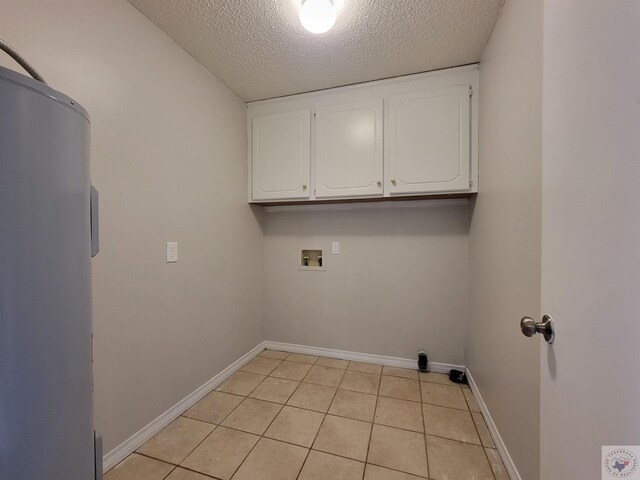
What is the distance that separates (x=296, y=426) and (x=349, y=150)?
6.42ft

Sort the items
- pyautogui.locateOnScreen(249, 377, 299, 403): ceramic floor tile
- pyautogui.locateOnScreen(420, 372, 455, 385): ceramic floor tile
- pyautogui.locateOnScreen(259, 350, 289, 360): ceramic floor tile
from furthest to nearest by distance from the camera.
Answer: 1. pyautogui.locateOnScreen(259, 350, 289, 360): ceramic floor tile
2. pyautogui.locateOnScreen(420, 372, 455, 385): ceramic floor tile
3. pyautogui.locateOnScreen(249, 377, 299, 403): ceramic floor tile

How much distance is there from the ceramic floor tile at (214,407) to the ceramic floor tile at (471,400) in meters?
1.57

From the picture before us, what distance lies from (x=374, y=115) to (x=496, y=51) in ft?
2.64

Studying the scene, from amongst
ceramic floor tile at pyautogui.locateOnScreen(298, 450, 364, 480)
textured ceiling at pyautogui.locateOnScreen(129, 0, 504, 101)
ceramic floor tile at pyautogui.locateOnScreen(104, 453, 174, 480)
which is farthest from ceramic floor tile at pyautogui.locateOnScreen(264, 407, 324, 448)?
textured ceiling at pyautogui.locateOnScreen(129, 0, 504, 101)

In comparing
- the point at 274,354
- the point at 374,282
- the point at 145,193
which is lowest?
the point at 274,354

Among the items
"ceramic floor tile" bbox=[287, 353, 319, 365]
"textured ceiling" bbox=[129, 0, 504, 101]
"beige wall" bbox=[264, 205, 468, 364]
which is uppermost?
"textured ceiling" bbox=[129, 0, 504, 101]

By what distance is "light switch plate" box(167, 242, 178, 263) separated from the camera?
5.15 feet

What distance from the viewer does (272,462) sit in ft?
4.21

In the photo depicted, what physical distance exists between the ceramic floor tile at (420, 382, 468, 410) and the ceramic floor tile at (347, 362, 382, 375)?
0.37 meters

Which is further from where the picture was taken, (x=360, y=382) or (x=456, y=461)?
(x=360, y=382)

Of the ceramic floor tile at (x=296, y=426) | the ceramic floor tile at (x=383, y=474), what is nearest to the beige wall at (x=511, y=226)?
the ceramic floor tile at (x=383, y=474)

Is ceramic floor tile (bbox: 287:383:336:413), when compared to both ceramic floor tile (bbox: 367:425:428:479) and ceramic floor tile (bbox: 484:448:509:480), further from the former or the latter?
ceramic floor tile (bbox: 484:448:509:480)

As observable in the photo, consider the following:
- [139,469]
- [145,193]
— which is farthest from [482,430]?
[145,193]
